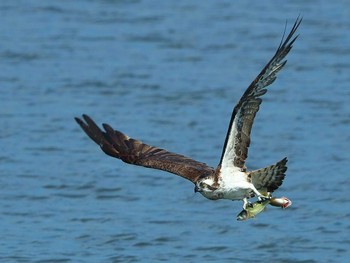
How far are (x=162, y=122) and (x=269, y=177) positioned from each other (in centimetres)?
719

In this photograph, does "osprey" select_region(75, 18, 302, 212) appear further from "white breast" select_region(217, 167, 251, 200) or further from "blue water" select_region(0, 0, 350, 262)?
"blue water" select_region(0, 0, 350, 262)

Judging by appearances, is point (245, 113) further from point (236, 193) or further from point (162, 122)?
Answer: point (162, 122)

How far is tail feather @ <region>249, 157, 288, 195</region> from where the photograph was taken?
1142cm

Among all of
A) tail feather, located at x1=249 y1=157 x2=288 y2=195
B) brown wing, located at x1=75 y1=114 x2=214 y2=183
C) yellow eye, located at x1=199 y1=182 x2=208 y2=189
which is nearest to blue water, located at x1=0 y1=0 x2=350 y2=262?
brown wing, located at x1=75 y1=114 x2=214 y2=183

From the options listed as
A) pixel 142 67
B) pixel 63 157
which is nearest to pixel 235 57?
pixel 142 67

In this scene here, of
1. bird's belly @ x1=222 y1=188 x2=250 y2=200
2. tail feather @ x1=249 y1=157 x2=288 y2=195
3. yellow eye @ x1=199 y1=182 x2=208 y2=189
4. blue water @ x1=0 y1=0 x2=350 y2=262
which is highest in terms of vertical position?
blue water @ x1=0 y1=0 x2=350 y2=262

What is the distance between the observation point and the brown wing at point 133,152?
12.8m

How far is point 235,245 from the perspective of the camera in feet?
48.6

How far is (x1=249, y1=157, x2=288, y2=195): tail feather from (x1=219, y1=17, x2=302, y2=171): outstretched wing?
146 mm

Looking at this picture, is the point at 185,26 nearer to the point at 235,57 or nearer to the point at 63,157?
the point at 235,57

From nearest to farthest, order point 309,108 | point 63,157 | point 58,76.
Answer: point 63,157 → point 309,108 → point 58,76

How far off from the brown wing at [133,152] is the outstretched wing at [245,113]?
1.14 m

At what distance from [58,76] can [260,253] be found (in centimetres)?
721

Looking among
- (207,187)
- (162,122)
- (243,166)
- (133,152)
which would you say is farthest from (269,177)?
(162,122)
